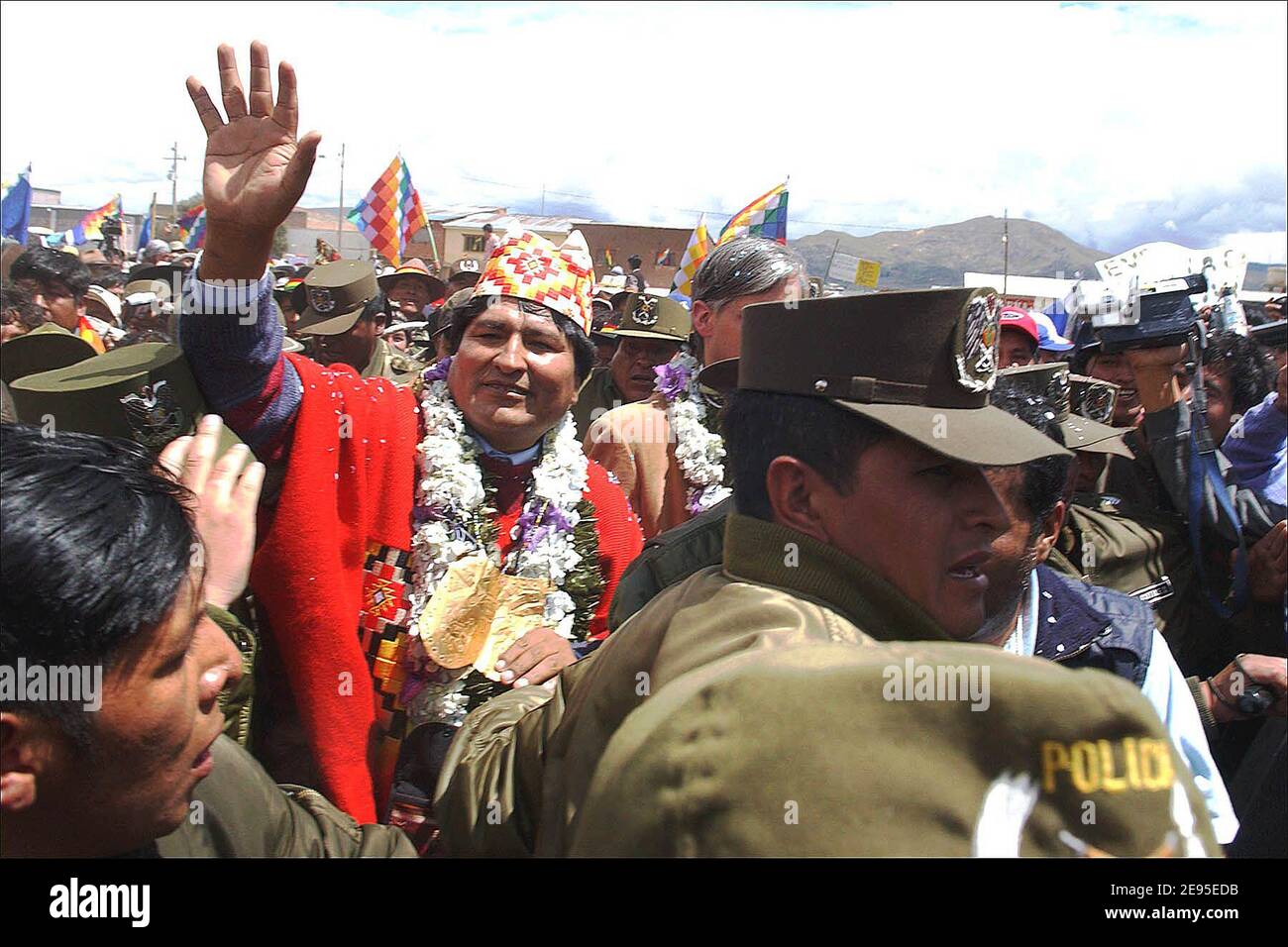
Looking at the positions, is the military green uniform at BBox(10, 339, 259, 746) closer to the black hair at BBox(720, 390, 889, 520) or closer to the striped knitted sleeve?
the striped knitted sleeve

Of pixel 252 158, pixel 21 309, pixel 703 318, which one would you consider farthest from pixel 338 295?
pixel 252 158

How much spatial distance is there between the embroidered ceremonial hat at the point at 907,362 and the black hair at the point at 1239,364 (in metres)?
2.83

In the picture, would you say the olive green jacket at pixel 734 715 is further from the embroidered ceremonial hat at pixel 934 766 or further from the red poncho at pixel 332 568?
the red poncho at pixel 332 568

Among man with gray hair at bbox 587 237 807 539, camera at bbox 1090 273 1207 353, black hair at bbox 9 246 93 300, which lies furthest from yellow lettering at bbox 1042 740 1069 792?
black hair at bbox 9 246 93 300

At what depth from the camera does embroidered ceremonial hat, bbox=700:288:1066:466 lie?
4.37ft

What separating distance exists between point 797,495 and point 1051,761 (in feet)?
1.89

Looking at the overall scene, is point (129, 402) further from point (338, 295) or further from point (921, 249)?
point (921, 249)

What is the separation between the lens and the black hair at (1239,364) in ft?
12.5

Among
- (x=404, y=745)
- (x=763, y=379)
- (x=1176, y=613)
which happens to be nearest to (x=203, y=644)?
(x=763, y=379)

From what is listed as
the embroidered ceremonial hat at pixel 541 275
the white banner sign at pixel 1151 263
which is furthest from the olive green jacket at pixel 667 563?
the white banner sign at pixel 1151 263

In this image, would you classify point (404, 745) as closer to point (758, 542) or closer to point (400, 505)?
point (400, 505)

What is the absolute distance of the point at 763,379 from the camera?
146 centimetres

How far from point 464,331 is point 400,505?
22.3 inches

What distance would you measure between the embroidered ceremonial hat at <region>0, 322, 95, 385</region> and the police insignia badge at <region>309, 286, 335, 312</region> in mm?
2568
